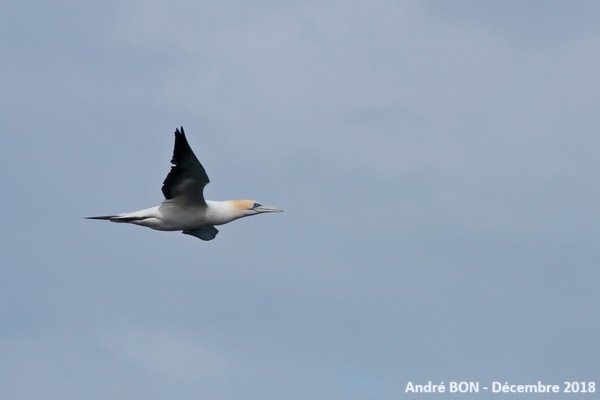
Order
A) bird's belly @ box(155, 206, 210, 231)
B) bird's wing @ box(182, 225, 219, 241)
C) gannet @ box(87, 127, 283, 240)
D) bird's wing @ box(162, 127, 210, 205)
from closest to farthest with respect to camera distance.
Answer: bird's wing @ box(162, 127, 210, 205), gannet @ box(87, 127, 283, 240), bird's belly @ box(155, 206, 210, 231), bird's wing @ box(182, 225, 219, 241)

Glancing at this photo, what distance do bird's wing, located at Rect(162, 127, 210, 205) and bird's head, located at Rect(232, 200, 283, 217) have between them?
1.38 meters

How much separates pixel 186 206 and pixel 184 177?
1227mm

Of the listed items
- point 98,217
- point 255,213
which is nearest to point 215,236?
point 255,213

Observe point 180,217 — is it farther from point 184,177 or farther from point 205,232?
point 205,232

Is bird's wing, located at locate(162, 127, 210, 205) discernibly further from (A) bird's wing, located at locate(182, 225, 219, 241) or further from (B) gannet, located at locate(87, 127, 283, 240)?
(A) bird's wing, located at locate(182, 225, 219, 241)

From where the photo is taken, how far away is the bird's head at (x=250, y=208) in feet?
132

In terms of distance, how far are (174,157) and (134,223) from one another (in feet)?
8.59

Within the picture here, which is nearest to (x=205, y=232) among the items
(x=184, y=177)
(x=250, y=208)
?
(x=250, y=208)

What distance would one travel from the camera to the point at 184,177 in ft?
125

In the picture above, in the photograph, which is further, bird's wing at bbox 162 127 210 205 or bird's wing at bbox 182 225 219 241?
bird's wing at bbox 182 225 219 241

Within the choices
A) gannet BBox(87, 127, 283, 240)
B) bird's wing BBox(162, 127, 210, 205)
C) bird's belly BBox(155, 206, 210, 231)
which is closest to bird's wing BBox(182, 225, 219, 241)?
gannet BBox(87, 127, 283, 240)

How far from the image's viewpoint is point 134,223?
39.2 m

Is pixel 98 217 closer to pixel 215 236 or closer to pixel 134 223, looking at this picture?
pixel 134 223

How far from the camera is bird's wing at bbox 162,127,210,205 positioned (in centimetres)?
3712
